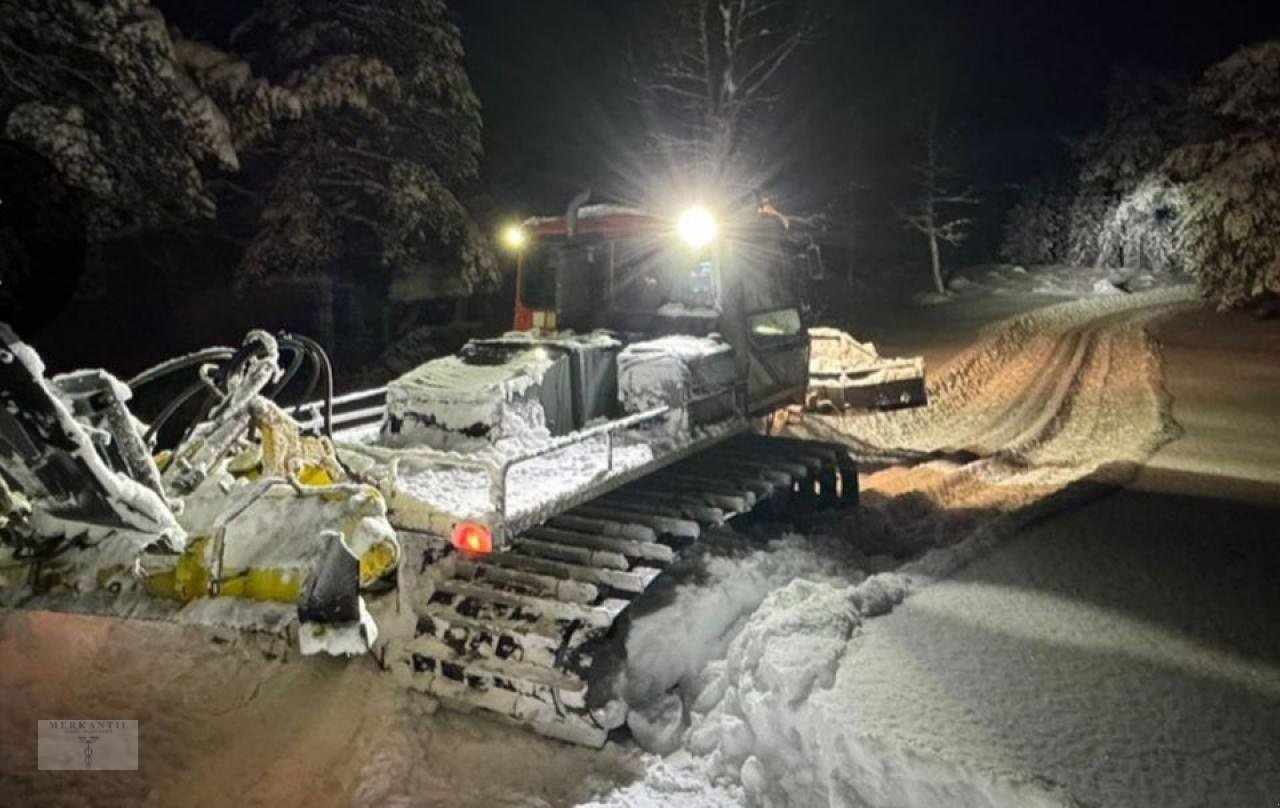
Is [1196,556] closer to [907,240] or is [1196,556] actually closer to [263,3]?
[263,3]

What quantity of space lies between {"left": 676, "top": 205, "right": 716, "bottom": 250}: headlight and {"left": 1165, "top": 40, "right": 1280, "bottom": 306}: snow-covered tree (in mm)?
19730

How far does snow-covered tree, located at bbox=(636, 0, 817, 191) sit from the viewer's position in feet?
70.2

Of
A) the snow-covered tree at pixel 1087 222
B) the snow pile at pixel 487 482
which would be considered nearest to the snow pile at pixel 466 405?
the snow pile at pixel 487 482

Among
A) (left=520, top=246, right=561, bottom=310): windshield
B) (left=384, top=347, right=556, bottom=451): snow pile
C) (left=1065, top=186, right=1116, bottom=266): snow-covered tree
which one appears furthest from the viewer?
(left=1065, top=186, right=1116, bottom=266): snow-covered tree

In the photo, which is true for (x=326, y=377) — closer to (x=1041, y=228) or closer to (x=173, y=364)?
(x=173, y=364)

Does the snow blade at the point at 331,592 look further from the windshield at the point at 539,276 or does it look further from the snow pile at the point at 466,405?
the windshield at the point at 539,276

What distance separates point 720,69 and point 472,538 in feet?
64.2

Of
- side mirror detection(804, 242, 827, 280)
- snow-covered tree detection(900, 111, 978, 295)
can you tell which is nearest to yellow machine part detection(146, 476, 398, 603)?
side mirror detection(804, 242, 827, 280)

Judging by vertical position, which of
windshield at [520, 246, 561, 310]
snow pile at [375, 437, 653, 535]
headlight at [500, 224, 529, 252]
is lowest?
snow pile at [375, 437, 653, 535]

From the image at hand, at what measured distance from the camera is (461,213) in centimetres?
1519

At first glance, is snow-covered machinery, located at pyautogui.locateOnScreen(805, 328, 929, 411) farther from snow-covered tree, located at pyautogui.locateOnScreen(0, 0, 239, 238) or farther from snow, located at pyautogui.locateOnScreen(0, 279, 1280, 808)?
snow-covered tree, located at pyautogui.locateOnScreen(0, 0, 239, 238)

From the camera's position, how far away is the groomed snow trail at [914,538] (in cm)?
360

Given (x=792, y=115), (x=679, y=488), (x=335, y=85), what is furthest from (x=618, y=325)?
(x=792, y=115)

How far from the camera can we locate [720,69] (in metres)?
21.8
